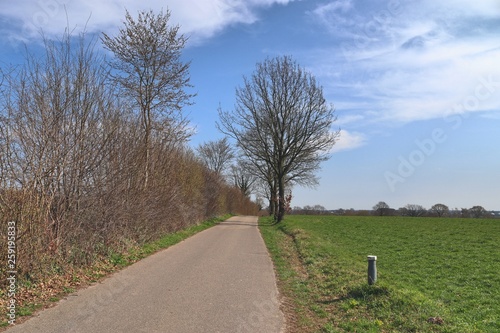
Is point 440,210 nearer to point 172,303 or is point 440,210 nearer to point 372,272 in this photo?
point 372,272

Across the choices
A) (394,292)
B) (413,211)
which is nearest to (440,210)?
(413,211)

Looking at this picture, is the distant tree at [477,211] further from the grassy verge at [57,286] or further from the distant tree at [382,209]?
the grassy verge at [57,286]

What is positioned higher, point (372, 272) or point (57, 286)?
point (372, 272)

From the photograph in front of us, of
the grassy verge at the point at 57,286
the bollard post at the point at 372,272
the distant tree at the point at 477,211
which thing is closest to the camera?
the grassy verge at the point at 57,286

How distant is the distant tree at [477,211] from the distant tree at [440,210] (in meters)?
3.77

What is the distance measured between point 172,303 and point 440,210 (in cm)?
6626

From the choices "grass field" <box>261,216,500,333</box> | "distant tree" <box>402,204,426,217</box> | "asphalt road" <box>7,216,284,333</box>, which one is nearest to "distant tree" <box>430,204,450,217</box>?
"distant tree" <box>402,204,426,217</box>

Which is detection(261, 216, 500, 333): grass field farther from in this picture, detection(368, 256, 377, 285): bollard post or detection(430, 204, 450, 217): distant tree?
detection(430, 204, 450, 217): distant tree

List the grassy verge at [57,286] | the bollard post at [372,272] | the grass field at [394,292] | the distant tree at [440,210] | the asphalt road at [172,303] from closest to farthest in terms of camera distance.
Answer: the asphalt road at [172,303] < the grassy verge at [57,286] < the grass field at [394,292] < the bollard post at [372,272] < the distant tree at [440,210]

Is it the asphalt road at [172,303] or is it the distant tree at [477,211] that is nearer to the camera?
the asphalt road at [172,303]

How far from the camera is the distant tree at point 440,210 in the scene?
209 feet

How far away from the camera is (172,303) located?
7.12 m

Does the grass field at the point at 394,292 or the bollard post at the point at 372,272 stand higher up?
the bollard post at the point at 372,272

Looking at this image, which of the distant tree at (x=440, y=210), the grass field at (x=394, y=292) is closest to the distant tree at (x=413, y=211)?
the distant tree at (x=440, y=210)
